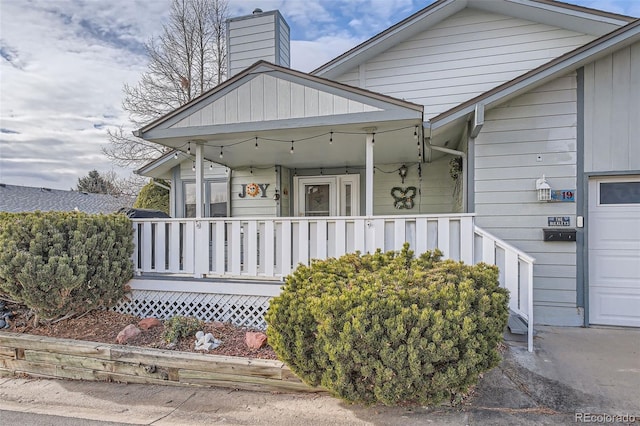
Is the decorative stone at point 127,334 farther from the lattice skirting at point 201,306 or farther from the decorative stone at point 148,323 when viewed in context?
the lattice skirting at point 201,306

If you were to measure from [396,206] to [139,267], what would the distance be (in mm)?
4768

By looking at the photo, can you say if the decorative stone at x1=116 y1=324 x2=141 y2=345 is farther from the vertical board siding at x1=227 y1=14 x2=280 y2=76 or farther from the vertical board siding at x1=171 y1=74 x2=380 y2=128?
the vertical board siding at x1=227 y1=14 x2=280 y2=76

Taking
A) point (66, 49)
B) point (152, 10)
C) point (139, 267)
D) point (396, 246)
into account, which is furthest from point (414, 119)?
point (152, 10)

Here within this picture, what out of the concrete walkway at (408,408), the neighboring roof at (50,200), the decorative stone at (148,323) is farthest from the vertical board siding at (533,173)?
the neighboring roof at (50,200)

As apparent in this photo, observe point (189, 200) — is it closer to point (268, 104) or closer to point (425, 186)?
point (268, 104)

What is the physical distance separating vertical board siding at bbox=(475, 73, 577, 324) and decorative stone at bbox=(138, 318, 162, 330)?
438cm

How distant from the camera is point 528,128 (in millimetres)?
4852

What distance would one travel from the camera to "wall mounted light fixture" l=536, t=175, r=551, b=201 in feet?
15.4

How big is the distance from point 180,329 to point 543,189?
15.6ft

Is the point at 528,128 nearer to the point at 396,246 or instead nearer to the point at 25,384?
the point at 396,246

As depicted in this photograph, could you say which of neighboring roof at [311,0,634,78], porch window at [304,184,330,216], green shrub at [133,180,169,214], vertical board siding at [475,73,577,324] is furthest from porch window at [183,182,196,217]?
vertical board siding at [475,73,577,324]

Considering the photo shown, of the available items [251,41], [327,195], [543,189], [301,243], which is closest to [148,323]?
[301,243]

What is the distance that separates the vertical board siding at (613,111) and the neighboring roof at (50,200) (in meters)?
14.6

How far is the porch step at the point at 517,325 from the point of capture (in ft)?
12.7
